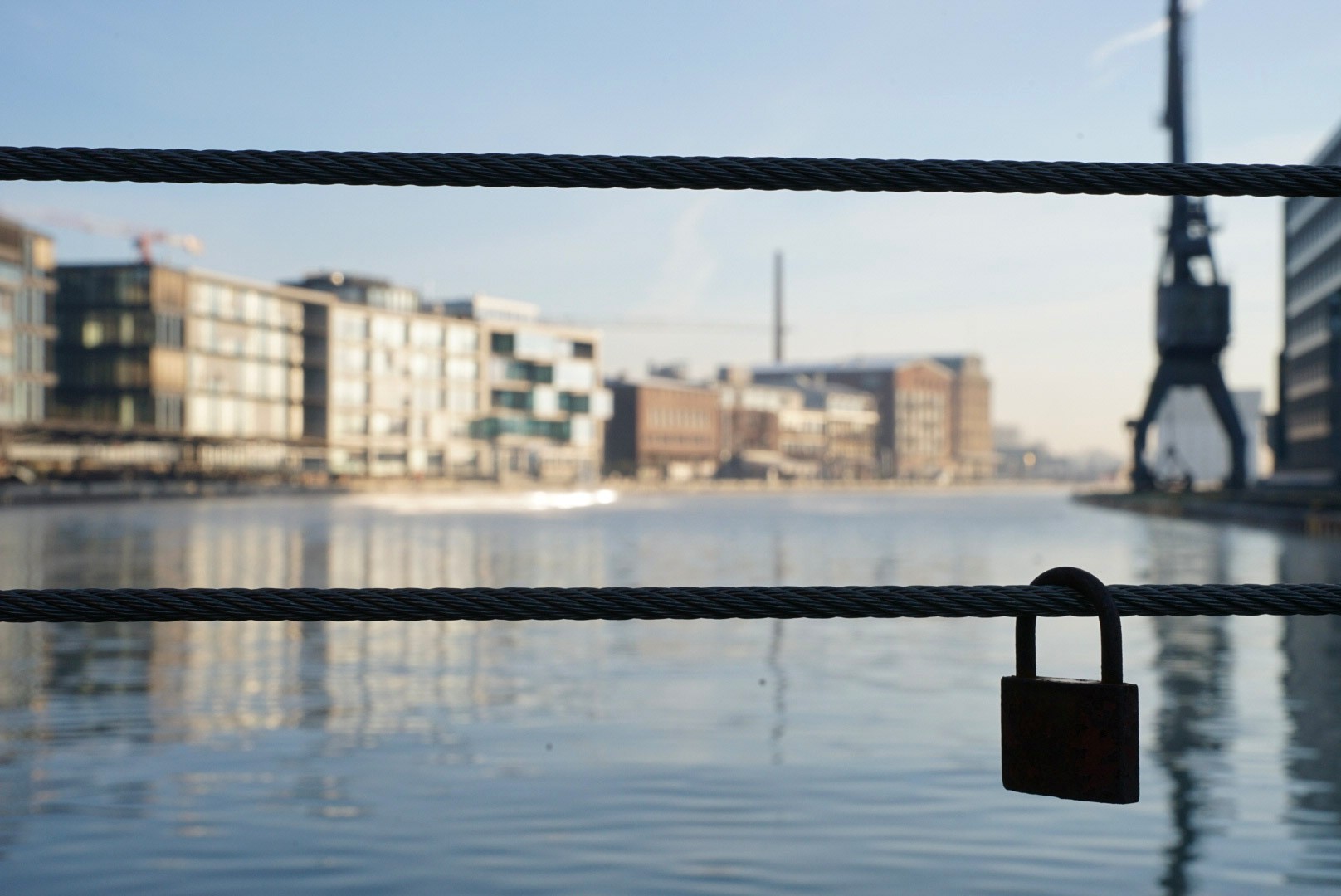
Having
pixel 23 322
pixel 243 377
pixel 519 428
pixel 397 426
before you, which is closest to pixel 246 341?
pixel 243 377

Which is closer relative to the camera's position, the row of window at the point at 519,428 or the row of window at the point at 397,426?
A: the row of window at the point at 397,426

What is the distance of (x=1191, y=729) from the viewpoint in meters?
12.7

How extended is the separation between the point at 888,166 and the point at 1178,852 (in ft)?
20.9

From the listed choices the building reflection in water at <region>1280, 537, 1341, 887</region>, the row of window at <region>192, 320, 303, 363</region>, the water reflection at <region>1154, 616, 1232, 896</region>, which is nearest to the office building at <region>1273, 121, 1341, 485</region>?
the row of window at <region>192, 320, 303, 363</region>

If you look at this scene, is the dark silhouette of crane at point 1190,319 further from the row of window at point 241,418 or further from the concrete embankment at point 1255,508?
the row of window at point 241,418

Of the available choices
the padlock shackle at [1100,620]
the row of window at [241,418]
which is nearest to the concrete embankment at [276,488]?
the row of window at [241,418]

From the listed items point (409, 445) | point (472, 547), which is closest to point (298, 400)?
point (409, 445)

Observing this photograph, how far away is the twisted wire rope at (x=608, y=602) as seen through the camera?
275cm

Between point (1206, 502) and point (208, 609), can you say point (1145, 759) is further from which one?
point (1206, 502)

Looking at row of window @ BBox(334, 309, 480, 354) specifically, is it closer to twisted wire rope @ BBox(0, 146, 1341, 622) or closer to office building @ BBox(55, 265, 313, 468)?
office building @ BBox(55, 265, 313, 468)

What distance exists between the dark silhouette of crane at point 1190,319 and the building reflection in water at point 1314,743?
213 ft

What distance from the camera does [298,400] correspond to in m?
154

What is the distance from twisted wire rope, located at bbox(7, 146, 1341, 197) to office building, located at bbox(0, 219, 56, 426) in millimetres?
109559

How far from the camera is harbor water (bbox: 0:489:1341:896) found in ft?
25.6
